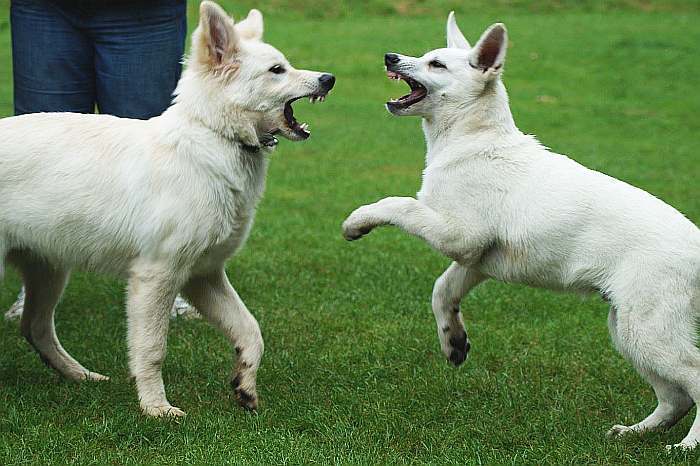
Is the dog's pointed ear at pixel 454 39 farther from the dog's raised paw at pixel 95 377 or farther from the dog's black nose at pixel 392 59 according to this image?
the dog's raised paw at pixel 95 377

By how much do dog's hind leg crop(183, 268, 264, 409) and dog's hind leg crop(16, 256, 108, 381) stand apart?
2.68 ft

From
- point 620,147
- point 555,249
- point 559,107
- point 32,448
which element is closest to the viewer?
point 32,448

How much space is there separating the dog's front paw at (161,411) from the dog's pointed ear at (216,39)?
68.5 inches

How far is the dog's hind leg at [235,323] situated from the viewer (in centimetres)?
525

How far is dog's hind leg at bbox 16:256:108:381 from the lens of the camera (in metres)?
5.68

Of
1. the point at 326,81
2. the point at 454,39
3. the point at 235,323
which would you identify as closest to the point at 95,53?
the point at 326,81

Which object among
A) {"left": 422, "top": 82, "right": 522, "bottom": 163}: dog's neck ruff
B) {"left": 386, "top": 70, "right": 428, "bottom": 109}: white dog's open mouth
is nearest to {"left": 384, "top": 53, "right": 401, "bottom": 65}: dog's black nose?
{"left": 386, "top": 70, "right": 428, "bottom": 109}: white dog's open mouth

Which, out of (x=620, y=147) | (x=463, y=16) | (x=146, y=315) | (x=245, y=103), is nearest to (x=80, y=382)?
(x=146, y=315)

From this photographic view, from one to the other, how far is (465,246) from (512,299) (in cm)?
276

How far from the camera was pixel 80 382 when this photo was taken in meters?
5.66

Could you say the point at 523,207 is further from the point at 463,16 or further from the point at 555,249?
the point at 463,16

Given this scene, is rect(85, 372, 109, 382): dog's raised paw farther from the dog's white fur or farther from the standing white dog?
the dog's white fur

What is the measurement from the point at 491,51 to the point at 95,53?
262cm

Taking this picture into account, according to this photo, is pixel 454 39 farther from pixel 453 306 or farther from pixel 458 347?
pixel 458 347
